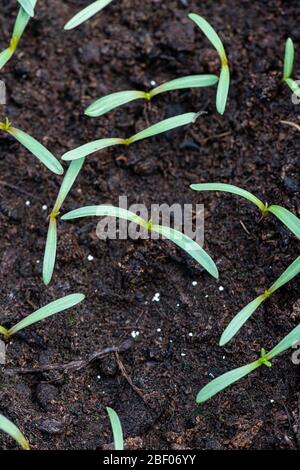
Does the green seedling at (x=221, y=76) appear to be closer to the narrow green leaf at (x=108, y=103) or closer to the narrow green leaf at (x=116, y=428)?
the narrow green leaf at (x=108, y=103)

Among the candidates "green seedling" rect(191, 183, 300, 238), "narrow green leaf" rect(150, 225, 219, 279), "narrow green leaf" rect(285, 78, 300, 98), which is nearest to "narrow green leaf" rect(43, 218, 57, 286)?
"narrow green leaf" rect(150, 225, 219, 279)

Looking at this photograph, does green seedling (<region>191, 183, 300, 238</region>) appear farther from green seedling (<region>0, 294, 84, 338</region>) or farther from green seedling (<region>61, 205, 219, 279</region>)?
green seedling (<region>0, 294, 84, 338</region>)

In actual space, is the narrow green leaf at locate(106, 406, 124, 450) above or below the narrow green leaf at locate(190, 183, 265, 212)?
below

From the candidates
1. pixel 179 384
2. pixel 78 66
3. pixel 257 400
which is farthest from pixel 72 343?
pixel 78 66

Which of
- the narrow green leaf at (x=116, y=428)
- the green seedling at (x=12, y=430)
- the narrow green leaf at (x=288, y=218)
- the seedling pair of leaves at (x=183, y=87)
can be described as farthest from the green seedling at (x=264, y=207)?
the green seedling at (x=12, y=430)

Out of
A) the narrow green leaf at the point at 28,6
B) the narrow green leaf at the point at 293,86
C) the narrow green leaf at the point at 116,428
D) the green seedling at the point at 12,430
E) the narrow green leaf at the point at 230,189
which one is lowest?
the narrow green leaf at the point at 116,428

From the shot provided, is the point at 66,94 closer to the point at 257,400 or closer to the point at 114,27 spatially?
the point at 114,27
